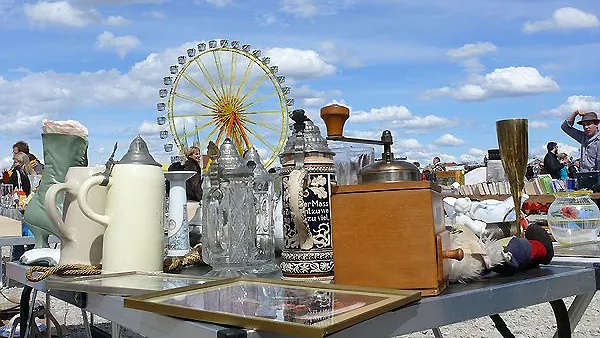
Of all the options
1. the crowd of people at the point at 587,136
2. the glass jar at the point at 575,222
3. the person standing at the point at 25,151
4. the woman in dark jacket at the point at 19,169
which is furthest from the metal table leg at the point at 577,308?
the person standing at the point at 25,151

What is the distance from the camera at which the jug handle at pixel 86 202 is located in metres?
1.07

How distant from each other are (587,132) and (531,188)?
1066 millimetres

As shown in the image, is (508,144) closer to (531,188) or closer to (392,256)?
(392,256)

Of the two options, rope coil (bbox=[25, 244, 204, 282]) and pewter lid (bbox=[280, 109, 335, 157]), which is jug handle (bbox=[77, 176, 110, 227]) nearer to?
rope coil (bbox=[25, 244, 204, 282])

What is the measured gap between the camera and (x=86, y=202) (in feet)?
3.53

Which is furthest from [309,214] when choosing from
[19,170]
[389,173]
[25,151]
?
[25,151]

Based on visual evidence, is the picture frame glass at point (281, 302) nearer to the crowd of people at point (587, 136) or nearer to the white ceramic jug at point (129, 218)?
the white ceramic jug at point (129, 218)

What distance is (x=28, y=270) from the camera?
1.10 metres

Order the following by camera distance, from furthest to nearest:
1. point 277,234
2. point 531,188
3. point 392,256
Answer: point 531,188 < point 277,234 < point 392,256

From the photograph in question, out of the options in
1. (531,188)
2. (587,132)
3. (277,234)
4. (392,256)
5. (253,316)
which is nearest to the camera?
(253,316)

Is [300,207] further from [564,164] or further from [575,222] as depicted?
[564,164]

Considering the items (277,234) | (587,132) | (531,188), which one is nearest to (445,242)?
(277,234)

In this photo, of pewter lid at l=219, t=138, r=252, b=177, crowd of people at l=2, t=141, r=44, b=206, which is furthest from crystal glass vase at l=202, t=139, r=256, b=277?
crowd of people at l=2, t=141, r=44, b=206

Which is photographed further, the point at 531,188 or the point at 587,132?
the point at 531,188
